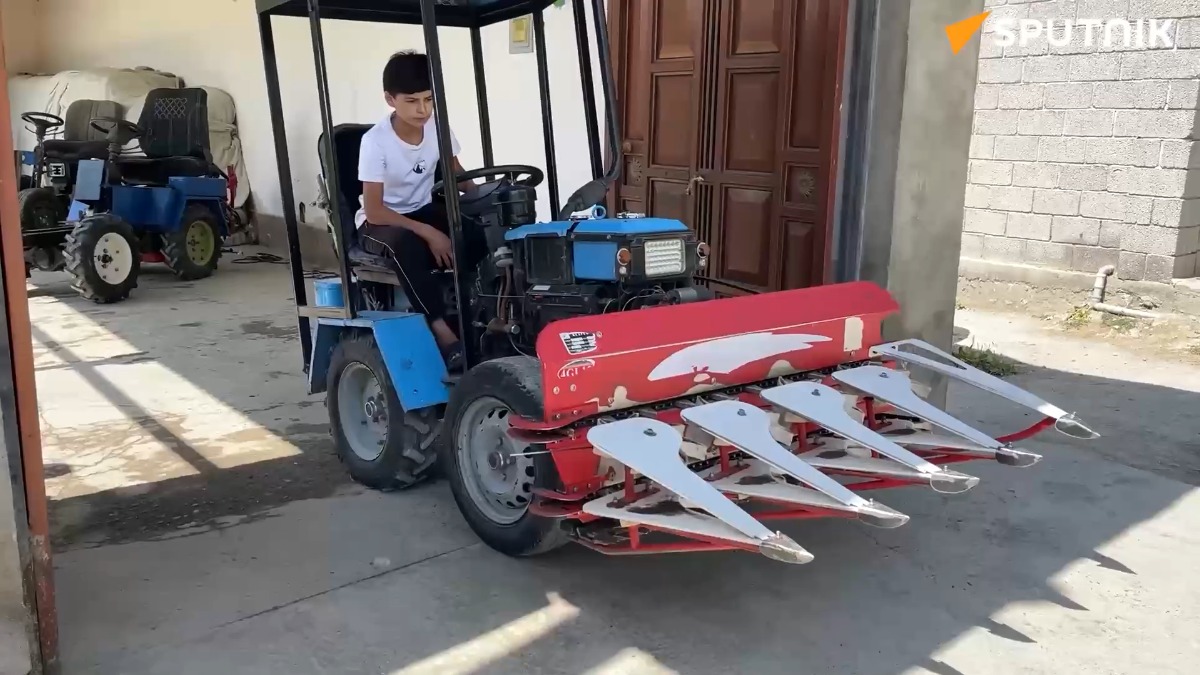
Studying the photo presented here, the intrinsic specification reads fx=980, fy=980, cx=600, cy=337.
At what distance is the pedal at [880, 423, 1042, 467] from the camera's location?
2.87 metres

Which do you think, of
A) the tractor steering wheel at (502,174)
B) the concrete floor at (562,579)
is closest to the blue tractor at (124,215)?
the concrete floor at (562,579)

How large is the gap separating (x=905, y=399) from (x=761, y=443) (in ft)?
2.20

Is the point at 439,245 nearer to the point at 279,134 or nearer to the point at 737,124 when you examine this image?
the point at 279,134

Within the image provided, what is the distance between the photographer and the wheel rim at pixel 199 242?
885 cm

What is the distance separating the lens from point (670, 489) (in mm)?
2453

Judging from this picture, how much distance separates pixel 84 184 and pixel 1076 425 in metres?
7.99

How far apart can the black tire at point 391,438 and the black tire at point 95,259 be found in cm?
459

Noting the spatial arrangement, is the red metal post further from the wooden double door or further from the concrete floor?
the wooden double door

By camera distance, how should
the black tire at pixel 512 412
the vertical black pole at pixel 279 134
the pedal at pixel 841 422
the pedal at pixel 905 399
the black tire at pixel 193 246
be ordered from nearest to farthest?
the pedal at pixel 841 422, the black tire at pixel 512 412, the pedal at pixel 905 399, the vertical black pole at pixel 279 134, the black tire at pixel 193 246

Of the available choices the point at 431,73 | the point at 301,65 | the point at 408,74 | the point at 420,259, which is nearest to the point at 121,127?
the point at 301,65

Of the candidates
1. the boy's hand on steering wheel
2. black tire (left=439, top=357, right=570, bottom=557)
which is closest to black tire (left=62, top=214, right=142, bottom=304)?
the boy's hand on steering wheel

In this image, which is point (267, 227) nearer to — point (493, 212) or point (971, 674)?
point (493, 212)

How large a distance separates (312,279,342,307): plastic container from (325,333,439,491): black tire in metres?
0.16

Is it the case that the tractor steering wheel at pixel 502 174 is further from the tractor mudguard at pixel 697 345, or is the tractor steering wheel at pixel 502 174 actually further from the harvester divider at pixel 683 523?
the harvester divider at pixel 683 523
